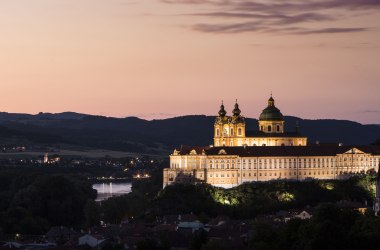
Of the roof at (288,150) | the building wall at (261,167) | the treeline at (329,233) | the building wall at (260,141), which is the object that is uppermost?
the building wall at (260,141)

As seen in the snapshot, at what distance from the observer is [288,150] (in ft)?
481

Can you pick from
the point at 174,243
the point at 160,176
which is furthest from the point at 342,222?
the point at 160,176

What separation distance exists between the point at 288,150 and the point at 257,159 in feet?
15.0

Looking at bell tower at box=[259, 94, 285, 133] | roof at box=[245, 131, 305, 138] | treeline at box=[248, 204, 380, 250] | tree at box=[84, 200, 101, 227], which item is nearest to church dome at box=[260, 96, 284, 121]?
bell tower at box=[259, 94, 285, 133]

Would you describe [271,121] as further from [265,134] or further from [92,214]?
[92,214]

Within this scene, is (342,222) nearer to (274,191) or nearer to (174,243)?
(174,243)

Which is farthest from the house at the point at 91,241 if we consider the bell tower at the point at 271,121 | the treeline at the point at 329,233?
the bell tower at the point at 271,121

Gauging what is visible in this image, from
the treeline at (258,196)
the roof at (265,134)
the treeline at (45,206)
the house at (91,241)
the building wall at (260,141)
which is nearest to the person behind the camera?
the house at (91,241)

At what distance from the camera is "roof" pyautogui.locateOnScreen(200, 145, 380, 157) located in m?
144

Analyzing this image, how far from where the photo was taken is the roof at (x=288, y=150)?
144 metres

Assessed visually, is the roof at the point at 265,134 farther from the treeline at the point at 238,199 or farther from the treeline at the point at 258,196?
the treeline at the point at 238,199

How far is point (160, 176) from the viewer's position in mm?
172000

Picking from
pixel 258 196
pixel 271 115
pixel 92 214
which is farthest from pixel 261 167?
pixel 92 214

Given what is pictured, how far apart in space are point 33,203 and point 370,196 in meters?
33.3
